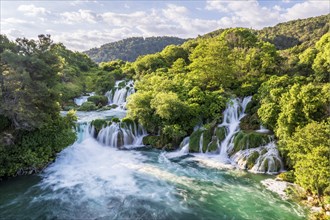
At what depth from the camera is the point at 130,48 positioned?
148 metres

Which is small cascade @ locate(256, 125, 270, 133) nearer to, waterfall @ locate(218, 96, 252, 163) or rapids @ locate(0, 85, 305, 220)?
waterfall @ locate(218, 96, 252, 163)

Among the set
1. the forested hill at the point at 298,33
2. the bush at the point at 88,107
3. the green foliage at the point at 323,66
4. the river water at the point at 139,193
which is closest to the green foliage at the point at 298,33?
the forested hill at the point at 298,33

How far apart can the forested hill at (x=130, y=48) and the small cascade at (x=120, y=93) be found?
92841 millimetres

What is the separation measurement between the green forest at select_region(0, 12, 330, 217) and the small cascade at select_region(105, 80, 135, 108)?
131 inches

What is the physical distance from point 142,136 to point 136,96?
463cm

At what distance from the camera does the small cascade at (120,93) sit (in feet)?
154

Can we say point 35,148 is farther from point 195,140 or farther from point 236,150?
point 236,150

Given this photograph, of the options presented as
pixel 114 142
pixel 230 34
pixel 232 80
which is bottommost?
pixel 114 142

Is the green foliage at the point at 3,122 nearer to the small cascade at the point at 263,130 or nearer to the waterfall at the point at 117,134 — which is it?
the waterfall at the point at 117,134

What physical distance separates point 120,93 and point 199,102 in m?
23.4

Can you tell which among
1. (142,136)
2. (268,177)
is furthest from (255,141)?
(142,136)

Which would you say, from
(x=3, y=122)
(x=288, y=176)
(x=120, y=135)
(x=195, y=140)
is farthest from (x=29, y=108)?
(x=288, y=176)

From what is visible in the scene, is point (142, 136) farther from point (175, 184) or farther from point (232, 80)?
point (232, 80)

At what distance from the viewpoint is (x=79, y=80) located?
5719 centimetres
